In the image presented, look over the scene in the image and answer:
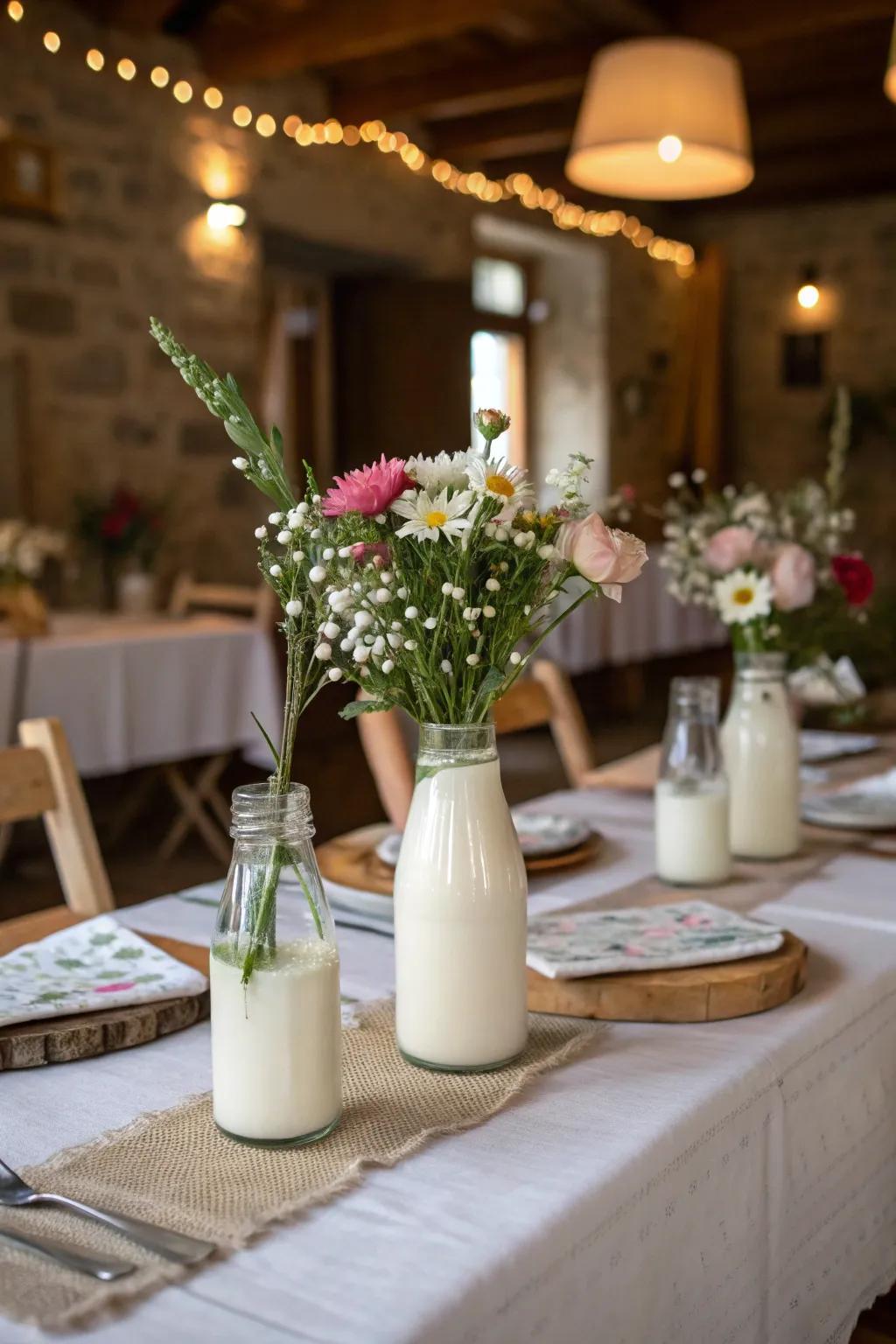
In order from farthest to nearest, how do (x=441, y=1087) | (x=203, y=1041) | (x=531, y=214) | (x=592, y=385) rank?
(x=592, y=385) < (x=531, y=214) < (x=203, y=1041) < (x=441, y=1087)

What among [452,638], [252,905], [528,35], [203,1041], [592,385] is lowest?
[203,1041]

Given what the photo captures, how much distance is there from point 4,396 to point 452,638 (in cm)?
446

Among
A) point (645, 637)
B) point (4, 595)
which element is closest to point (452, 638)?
point (4, 595)

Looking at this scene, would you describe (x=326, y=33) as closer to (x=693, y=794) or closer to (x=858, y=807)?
(x=858, y=807)

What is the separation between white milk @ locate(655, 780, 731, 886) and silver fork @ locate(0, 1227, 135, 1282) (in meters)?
0.86

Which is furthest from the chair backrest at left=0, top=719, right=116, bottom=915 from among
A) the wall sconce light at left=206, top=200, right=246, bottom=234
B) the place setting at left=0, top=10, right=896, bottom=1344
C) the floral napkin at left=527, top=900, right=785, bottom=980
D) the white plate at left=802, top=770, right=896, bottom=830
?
the wall sconce light at left=206, top=200, right=246, bottom=234

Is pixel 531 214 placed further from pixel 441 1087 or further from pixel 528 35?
pixel 441 1087

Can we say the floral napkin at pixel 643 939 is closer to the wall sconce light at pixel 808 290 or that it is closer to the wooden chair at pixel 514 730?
the wooden chair at pixel 514 730

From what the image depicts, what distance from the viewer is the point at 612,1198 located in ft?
2.64

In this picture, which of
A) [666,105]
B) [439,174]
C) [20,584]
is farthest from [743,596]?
[439,174]

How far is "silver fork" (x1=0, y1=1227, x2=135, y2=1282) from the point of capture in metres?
0.70

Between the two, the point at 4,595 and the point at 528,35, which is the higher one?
the point at 528,35

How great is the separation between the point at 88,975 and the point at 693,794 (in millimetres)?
668

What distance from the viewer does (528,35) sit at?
6215 millimetres
